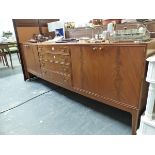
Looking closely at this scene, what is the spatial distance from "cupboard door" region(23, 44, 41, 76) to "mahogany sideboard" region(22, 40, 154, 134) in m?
0.51

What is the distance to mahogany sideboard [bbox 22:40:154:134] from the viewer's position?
1.21 metres

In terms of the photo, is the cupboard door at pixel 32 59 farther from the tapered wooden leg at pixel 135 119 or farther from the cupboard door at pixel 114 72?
the tapered wooden leg at pixel 135 119

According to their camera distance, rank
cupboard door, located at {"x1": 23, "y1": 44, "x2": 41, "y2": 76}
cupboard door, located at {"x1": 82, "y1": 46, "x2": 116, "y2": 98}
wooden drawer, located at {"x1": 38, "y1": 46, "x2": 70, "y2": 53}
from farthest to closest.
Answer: cupboard door, located at {"x1": 23, "y1": 44, "x2": 41, "y2": 76} < wooden drawer, located at {"x1": 38, "y1": 46, "x2": 70, "y2": 53} < cupboard door, located at {"x1": 82, "y1": 46, "x2": 116, "y2": 98}

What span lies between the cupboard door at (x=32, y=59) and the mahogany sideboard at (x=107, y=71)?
19.9 inches

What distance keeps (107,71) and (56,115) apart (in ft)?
2.62

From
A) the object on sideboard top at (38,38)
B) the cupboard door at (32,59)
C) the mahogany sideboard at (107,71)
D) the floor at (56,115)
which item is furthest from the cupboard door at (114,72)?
the object on sideboard top at (38,38)

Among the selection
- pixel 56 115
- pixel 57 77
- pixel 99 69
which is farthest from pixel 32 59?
pixel 99 69

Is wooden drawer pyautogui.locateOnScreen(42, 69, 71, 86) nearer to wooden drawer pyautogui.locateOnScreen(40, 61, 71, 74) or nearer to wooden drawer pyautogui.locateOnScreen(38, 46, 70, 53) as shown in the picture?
wooden drawer pyautogui.locateOnScreen(40, 61, 71, 74)

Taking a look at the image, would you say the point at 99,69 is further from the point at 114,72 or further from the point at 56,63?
the point at 56,63

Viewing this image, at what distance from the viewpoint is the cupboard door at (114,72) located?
1210 millimetres

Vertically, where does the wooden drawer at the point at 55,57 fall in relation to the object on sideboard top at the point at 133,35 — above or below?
below

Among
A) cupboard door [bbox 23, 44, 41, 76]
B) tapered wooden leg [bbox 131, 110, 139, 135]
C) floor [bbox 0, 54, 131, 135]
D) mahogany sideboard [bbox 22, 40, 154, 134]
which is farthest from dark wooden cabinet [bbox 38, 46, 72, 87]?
tapered wooden leg [bbox 131, 110, 139, 135]
